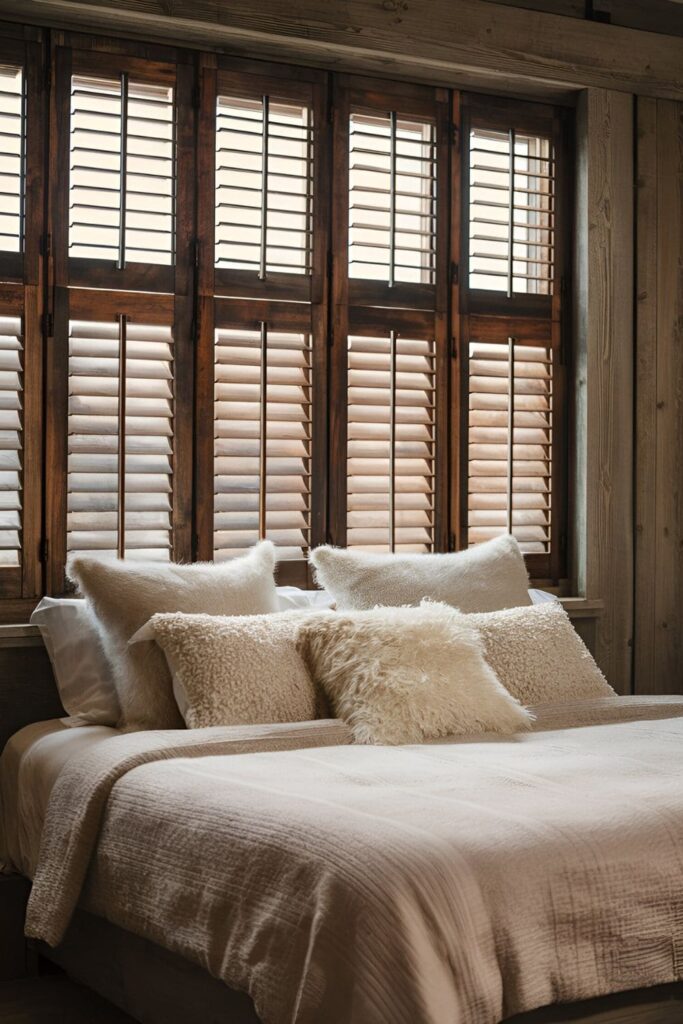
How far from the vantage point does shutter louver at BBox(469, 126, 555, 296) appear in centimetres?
409

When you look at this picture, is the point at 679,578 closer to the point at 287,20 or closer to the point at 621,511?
the point at 621,511

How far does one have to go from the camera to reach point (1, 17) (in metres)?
3.43

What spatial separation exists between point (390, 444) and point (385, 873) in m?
2.17

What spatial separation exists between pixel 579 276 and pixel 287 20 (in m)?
1.26

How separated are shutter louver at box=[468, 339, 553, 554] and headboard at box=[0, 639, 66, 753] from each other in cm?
143

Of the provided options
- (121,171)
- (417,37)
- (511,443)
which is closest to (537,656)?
(511,443)

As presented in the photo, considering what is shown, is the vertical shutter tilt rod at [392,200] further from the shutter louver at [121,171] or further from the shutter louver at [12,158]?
the shutter louver at [12,158]

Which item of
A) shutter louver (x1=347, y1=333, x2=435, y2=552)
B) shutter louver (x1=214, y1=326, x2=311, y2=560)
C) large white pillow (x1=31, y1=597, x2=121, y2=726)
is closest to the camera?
large white pillow (x1=31, y1=597, x2=121, y2=726)

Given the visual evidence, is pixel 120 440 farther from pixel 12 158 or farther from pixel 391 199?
pixel 391 199

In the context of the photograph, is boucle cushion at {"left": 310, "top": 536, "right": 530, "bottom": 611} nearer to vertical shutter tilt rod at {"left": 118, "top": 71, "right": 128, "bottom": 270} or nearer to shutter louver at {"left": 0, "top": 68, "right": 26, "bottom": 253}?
vertical shutter tilt rod at {"left": 118, "top": 71, "right": 128, "bottom": 270}

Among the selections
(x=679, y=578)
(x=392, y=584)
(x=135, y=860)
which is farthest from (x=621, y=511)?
(x=135, y=860)

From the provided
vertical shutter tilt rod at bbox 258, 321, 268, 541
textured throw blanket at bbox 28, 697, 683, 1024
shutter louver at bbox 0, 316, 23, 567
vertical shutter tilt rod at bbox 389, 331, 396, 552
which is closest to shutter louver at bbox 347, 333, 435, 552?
vertical shutter tilt rod at bbox 389, 331, 396, 552

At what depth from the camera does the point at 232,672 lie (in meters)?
2.98

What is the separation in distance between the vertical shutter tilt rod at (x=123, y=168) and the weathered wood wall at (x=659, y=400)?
1.73 m
